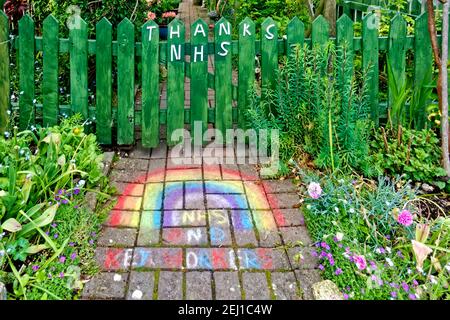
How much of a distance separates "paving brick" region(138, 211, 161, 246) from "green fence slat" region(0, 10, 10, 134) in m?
1.79

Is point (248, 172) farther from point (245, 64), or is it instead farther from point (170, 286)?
point (170, 286)

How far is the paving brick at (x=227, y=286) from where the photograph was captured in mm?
3084

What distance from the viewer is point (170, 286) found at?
3156 millimetres

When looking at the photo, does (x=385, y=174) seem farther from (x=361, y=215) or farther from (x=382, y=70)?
(x=382, y=70)

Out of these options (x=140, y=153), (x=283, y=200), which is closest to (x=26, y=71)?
(x=140, y=153)

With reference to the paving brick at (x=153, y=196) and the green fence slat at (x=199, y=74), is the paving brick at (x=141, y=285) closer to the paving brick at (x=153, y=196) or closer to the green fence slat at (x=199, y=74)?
the paving brick at (x=153, y=196)

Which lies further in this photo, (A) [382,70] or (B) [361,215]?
→ (A) [382,70]

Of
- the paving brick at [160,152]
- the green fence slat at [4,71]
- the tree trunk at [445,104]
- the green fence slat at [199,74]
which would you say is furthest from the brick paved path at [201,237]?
the tree trunk at [445,104]

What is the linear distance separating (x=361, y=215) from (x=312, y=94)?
1.40 m

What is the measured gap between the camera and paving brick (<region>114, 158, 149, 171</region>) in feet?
15.6

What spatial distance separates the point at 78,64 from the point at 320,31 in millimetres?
2110

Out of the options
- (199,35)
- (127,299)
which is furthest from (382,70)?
(127,299)

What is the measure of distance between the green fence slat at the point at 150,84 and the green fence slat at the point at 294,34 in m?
1.14

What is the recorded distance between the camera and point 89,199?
4020 millimetres
